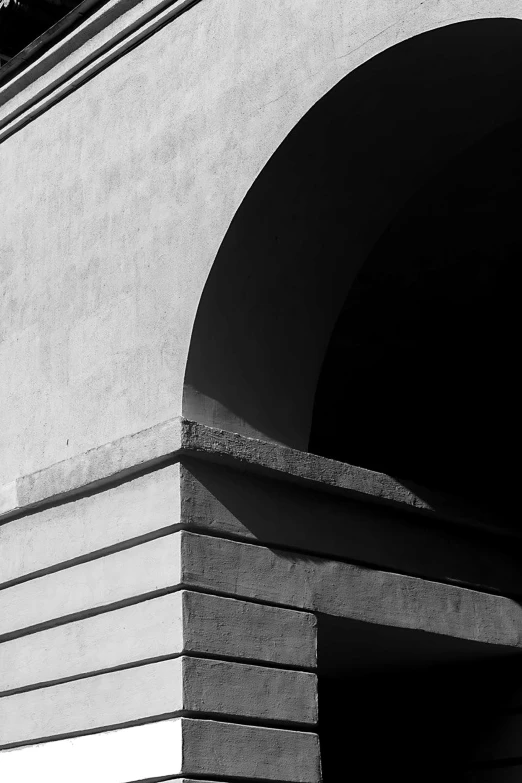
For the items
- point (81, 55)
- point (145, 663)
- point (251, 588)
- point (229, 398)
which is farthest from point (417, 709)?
point (81, 55)

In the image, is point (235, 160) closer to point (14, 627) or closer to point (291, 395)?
point (291, 395)

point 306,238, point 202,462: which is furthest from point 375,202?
point 202,462

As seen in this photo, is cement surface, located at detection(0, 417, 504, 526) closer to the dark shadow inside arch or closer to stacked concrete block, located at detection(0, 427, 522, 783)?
stacked concrete block, located at detection(0, 427, 522, 783)

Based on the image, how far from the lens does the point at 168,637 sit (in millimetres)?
7578

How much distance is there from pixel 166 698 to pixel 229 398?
6.97 ft

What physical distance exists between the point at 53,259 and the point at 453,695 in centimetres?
489

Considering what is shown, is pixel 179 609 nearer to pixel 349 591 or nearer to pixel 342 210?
pixel 349 591

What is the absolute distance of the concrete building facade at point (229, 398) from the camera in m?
7.78

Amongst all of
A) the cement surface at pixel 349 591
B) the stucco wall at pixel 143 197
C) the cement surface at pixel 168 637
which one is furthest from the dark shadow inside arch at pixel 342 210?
the cement surface at pixel 168 637

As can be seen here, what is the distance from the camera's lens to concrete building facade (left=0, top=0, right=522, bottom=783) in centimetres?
778

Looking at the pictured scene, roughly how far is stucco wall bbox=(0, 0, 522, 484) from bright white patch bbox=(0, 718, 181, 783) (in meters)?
2.07

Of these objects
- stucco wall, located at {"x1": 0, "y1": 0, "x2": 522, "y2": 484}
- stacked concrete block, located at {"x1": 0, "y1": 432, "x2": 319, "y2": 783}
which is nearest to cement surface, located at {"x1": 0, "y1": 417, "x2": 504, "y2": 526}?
stacked concrete block, located at {"x1": 0, "y1": 432, "x2": 319, "y2": 783}

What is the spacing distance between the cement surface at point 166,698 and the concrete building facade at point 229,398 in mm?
19

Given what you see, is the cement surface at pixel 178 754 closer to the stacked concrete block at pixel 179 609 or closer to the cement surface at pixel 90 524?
the stacked concrete block at pixel 179 609
